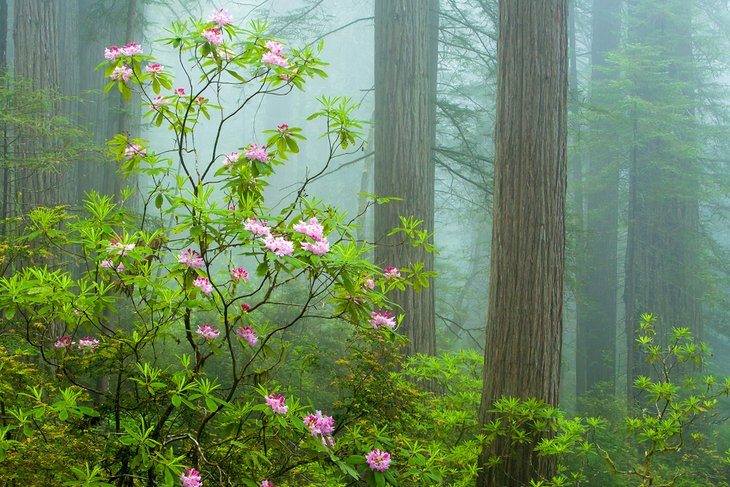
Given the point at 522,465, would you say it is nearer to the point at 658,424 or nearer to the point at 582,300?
the point at 658,424

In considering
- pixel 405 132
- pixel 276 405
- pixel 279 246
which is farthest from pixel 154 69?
pixel 405 132

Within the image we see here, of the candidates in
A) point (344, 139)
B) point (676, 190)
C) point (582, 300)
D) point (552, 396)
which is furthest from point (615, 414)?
point (344, 139)

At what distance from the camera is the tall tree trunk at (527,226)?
15.8 ft

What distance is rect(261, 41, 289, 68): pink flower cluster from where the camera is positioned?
3082 mm

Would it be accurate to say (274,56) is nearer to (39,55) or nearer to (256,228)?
(256,228)

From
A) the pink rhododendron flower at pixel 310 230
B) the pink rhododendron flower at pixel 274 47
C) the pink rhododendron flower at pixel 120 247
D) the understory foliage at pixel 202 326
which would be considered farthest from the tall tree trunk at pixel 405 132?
the pink rhododendron flower at pixel 120 247

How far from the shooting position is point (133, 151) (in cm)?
333

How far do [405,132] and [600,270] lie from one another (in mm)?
8819

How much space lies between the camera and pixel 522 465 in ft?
15.6

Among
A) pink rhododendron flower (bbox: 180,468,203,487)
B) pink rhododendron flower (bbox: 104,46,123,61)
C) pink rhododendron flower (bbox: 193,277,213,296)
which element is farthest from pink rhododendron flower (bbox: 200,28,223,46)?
pink rhododendron flower (bbox: 180,468,203,487)

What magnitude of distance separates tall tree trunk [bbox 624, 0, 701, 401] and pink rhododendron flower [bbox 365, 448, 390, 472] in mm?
10479

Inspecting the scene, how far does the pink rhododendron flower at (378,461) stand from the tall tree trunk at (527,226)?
2.12 m

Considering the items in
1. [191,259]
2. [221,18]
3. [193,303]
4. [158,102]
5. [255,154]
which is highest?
[221,18]

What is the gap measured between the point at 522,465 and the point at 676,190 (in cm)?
973
